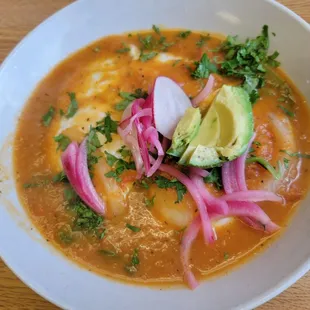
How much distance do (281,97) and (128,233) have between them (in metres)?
1.19

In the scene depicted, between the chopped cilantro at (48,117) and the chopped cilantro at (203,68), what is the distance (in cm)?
88

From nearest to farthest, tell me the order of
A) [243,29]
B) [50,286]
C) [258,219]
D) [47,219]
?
[50,286] < [258,219] < [47,219] < [243,29]

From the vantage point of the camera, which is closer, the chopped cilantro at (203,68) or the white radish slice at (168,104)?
the white radish slice at (168,104)

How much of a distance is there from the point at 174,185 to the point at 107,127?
1.78 ft

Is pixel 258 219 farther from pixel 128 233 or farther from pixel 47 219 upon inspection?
pixel 47 219

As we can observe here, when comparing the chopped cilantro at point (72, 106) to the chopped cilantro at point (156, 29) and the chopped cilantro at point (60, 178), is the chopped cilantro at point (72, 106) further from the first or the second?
the chopped cilantro at point (156, 29)

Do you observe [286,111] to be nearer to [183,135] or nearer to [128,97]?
[183,135]

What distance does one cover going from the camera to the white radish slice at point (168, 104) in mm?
2293

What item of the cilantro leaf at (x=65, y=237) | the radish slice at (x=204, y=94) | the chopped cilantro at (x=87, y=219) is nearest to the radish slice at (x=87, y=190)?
the chopped cilantro at (x=87, y=219)

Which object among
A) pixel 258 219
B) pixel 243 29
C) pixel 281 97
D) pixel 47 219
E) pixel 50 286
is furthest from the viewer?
pixel 243 29

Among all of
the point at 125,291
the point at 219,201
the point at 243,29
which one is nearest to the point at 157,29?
the point at 243,29

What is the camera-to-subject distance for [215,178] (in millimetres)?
2232

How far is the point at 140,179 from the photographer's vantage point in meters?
2.30

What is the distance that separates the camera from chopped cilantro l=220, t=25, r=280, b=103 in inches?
103
